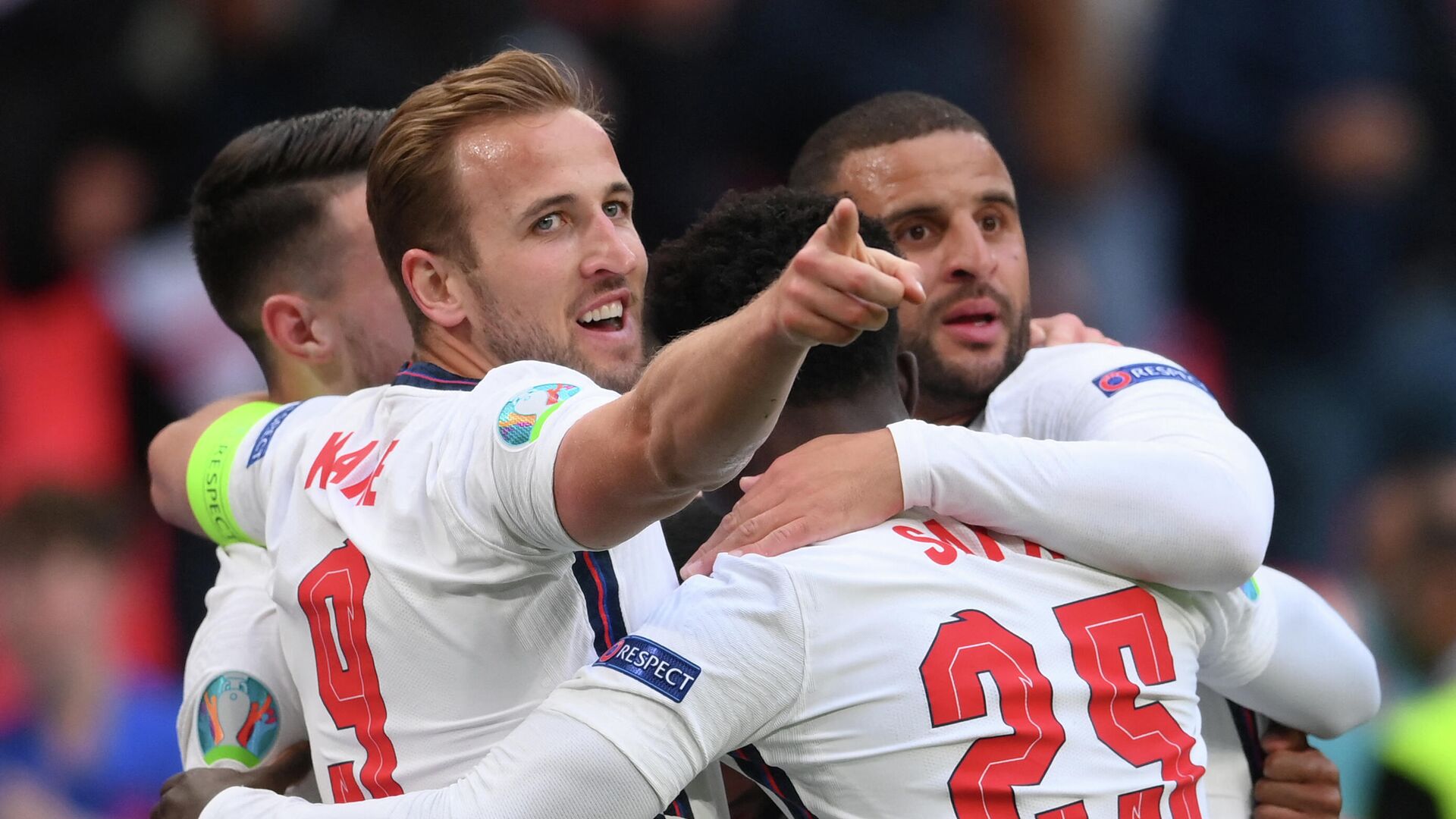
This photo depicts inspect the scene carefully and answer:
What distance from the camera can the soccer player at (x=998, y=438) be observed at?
2.37m

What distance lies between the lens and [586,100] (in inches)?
114

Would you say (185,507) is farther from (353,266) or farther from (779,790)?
(779,790)

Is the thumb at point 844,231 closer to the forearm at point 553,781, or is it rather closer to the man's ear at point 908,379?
the forearm at point 553,781

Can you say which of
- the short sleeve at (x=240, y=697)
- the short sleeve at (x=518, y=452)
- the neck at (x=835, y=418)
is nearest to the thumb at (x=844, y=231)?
the short sleeve at (x=518, y=452)

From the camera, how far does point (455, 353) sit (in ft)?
8.84

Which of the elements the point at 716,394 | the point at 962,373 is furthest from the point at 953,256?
the point at 716,394

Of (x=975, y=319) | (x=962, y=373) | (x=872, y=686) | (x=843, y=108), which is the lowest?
(x=872, y=686)

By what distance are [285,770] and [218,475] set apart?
60cm

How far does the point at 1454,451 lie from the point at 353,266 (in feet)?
13.8

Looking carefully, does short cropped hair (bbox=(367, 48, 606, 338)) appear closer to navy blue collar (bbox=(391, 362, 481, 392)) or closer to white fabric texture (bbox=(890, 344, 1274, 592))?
navy blue collar (bbox=(391, 362, 481, 392))

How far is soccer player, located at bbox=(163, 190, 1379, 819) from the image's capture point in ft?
7.11

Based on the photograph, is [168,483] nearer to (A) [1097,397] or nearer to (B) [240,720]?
(B) [240,720]

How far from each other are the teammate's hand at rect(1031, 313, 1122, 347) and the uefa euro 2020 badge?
1730mm

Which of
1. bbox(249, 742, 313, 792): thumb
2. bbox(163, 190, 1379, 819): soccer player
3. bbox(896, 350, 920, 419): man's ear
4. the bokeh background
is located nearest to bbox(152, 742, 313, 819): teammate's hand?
bbox(249, 742, 313, 792): thumb
